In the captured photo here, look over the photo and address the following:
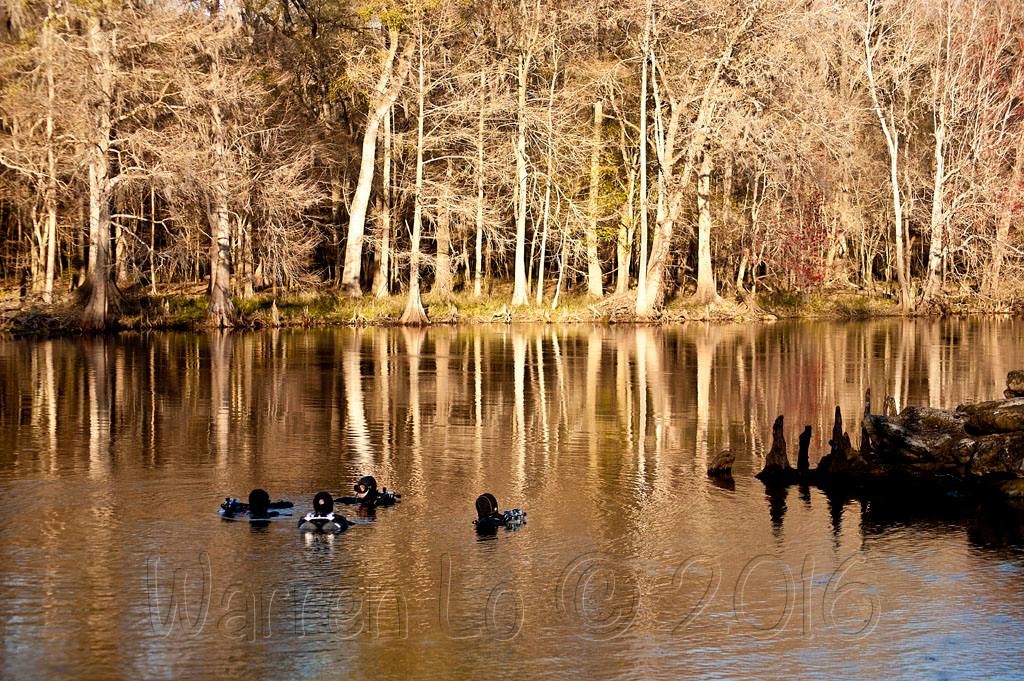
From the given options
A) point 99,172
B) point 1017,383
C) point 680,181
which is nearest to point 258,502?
point 1017,383

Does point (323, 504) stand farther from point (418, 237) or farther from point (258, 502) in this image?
point (418, 237)

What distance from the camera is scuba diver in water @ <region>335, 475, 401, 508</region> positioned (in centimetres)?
1814

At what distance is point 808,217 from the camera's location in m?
67.4

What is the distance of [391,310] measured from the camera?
191 ft

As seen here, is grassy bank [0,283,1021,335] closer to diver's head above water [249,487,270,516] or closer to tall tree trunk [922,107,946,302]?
tall tree trunk [922,107,946,302]

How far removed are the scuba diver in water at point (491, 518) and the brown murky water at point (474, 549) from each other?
195 mm

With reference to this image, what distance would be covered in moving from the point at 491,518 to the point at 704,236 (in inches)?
1842

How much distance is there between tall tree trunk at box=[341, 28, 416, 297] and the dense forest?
0.14m

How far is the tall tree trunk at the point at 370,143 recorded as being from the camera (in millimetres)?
57938

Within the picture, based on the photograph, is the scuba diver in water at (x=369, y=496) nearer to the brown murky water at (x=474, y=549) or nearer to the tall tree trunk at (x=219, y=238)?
the brown murky water at (x=474, y=549)

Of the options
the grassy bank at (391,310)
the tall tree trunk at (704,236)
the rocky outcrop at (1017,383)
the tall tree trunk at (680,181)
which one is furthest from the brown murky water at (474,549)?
the tall tree trunk at (704,236)

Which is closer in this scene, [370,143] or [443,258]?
[370,143]

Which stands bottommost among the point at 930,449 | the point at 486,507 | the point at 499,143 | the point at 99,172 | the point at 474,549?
the point at 474,549

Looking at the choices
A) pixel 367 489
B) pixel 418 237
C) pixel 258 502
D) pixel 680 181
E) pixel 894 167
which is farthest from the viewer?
pixel 894 167
